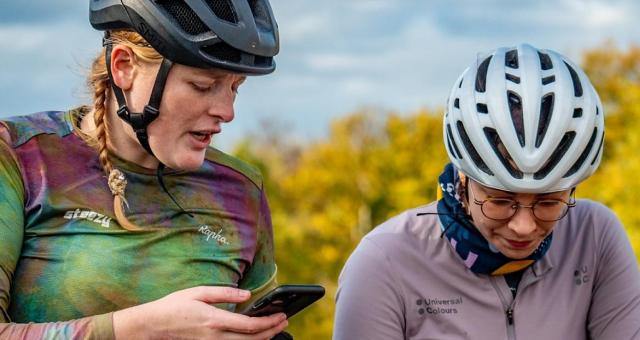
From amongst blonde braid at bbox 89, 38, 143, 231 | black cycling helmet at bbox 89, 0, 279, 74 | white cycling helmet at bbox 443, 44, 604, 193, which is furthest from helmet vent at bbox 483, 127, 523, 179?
blonde braid at bbox 89, 38, 143, 231

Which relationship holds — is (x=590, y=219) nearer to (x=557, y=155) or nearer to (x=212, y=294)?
(x=557, y=155)

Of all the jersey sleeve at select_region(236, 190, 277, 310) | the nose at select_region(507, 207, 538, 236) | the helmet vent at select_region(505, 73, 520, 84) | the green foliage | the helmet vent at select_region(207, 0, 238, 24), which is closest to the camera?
the helmet vent at select_region(207, 0, 238, 24)

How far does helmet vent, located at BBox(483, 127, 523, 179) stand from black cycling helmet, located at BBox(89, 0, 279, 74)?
103 cm

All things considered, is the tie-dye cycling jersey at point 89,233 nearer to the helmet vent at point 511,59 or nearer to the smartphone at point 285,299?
the smartphone at point 285,299

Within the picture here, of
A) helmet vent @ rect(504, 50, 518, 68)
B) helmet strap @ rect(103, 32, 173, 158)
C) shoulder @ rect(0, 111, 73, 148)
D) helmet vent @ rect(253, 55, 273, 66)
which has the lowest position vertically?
shoulder @ rect(0, 111, 73, 148)

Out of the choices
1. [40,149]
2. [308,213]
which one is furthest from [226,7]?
[308,213]

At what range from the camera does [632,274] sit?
195 inches

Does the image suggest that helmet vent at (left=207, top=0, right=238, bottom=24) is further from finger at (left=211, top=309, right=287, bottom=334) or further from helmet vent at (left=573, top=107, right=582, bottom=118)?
helmet vent at (left=573, top=107, right=582, bottom=118)

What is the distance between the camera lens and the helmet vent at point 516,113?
4770mm

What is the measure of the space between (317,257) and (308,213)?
4.79 meters

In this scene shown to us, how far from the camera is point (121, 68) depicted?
4.21 meters

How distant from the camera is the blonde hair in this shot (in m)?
4.15

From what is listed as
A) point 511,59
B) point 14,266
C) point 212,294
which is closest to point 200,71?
point 212,294

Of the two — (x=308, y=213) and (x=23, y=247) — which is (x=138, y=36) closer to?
(x=23, y=247)
